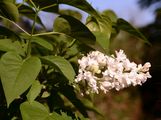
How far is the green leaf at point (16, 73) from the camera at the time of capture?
3.19 ft

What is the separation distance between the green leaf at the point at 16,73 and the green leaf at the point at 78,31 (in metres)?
0.14

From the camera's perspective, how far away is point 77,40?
3.93 ft

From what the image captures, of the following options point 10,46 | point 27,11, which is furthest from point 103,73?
point 27,11

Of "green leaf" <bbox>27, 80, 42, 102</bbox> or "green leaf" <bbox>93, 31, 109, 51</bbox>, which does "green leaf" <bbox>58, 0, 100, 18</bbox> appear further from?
"green leaf" <bbox>27, 80, 42, 102</bbox>

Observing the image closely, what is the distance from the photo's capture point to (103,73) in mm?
1090

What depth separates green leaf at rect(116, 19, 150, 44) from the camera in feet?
3.83

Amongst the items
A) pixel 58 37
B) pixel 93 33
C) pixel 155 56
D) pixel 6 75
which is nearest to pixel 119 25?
pixel 93 33

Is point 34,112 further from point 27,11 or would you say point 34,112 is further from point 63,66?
point 27,11

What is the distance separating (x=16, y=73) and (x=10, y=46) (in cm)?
10

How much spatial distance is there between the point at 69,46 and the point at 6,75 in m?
0.28

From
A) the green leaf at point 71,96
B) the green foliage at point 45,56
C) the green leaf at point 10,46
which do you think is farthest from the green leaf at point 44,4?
the green leaf at point 71,96

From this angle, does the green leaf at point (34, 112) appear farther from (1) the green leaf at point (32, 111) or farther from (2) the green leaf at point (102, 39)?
(2) the green leaf at point (102, 39)

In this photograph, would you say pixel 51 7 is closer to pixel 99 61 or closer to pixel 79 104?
pixel 99 61

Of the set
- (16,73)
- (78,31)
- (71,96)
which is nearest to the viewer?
(16,73)
